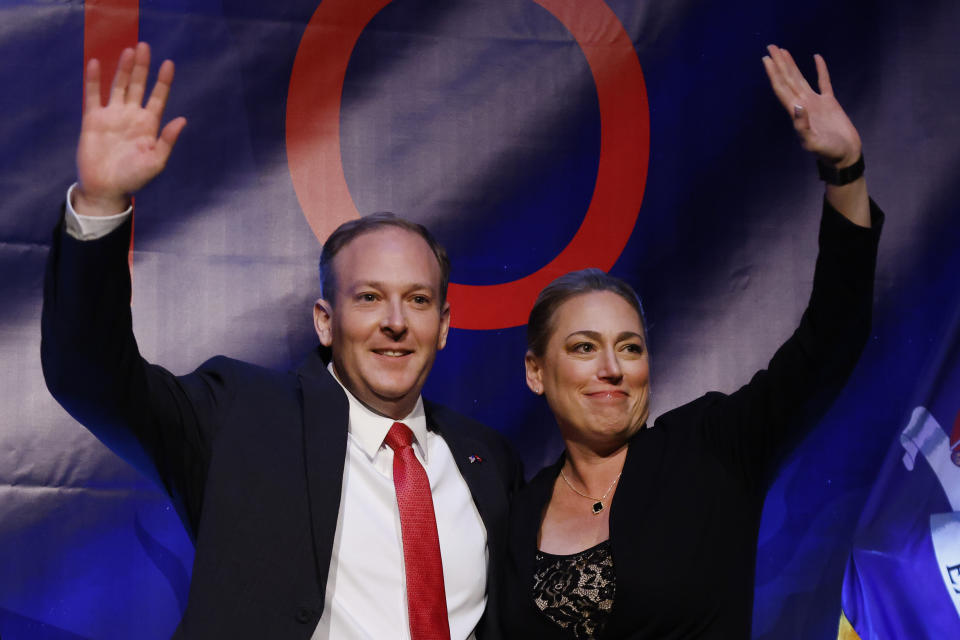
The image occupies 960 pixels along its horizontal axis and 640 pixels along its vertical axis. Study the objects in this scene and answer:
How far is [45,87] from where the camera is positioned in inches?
106

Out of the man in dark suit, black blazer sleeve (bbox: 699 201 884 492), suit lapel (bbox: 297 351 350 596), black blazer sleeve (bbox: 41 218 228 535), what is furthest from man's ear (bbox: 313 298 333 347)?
black blazer sleeve (bbox: 699 201 884 492)

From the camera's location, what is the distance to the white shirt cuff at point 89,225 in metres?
1.55

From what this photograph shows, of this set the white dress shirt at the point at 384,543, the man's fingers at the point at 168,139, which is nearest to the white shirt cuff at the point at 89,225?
the man's fingers at the point at 168,139

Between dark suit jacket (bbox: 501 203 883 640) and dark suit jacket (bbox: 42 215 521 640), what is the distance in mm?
327

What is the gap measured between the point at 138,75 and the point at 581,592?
1.28 metres

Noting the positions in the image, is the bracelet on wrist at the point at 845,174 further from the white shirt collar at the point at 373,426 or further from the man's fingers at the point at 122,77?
the man's fingers at the point at 122,77

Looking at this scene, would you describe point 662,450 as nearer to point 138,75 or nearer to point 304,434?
point 304,434

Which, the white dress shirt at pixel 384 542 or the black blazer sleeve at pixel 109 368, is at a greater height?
the black blazer sleeve at pixel 109 368

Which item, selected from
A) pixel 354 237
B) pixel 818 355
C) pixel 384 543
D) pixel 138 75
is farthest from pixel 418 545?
pixel 138 75

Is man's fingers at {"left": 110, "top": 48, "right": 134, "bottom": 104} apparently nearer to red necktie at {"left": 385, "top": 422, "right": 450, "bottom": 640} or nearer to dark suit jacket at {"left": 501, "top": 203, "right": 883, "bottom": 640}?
red necktie at {"left": 385, "top": 422, "right": 450, "bottom": 640}

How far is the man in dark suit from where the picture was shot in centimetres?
159

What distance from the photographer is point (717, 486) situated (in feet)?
6.59

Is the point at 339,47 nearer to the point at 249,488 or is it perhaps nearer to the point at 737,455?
the point at 249,488

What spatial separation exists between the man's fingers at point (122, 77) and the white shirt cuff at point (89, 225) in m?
0.19
